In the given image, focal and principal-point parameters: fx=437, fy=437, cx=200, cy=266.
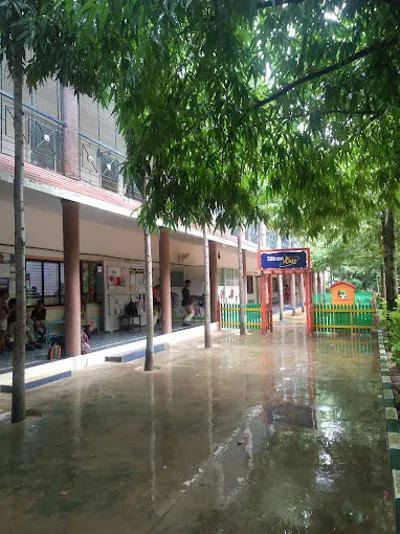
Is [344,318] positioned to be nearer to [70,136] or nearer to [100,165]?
[100,165]

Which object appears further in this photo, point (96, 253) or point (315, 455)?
point (96, 253)

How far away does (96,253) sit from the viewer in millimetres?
14812

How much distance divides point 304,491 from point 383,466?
1110 mm

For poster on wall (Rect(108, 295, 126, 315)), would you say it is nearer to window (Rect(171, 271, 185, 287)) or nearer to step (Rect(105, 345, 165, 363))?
step (Rect(105, 345, 165, 363))

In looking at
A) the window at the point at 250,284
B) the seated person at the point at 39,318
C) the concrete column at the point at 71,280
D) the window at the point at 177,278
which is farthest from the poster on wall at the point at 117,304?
the window at the point at 250,284

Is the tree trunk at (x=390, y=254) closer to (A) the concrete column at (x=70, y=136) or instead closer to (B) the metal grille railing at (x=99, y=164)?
(B) the metal grille railing at (x=99, y=164)

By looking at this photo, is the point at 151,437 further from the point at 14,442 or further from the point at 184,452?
the point at 14,442

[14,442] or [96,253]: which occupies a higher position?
[96,253]

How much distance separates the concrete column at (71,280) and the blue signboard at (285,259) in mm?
8754

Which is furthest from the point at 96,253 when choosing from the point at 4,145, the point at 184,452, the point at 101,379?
the point at 184,452

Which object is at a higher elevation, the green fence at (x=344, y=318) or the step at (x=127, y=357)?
the green fence at (x=344, y=318)

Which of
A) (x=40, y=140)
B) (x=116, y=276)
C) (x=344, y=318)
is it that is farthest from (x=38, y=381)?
(x=344, y=318)

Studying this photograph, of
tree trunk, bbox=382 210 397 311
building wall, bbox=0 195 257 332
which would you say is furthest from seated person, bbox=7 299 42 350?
tree trunk, bbox=382 210 397 311

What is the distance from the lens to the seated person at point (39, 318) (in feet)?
40.0
